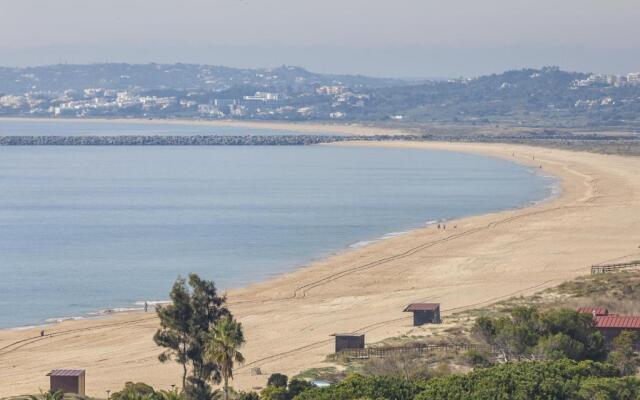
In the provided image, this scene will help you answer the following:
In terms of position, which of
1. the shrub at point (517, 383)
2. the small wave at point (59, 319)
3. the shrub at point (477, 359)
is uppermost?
the shrub at point (517, 383)

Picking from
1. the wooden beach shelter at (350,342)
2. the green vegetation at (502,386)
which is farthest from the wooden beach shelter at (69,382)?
the green vegetation at (502,386)

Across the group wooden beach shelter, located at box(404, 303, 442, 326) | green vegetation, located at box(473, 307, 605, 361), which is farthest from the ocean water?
green vegetation, located at box(473, 307, 605, 361)

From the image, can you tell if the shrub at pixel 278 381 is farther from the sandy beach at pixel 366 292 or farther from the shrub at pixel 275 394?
the shrub at pixel 275 394

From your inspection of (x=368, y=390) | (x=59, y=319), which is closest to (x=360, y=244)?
(x=59, y=319)

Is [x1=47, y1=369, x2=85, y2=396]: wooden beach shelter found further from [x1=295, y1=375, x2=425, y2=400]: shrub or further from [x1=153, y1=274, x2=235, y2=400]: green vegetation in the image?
[x1=295, y1=375, x2=425, y2=400]: shrub

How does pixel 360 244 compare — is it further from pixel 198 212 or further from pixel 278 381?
pixel 278 381

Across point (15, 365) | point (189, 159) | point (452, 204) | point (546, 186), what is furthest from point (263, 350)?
Result: point (189, 159)

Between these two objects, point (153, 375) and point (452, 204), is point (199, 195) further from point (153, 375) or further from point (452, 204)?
point (153, 375)
